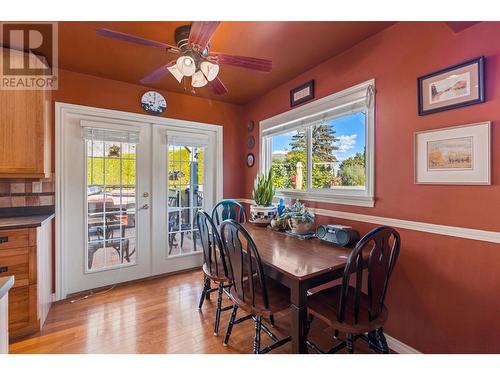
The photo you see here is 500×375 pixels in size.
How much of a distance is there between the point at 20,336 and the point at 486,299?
316 centimetres

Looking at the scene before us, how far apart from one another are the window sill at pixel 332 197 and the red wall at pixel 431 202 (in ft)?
0.19

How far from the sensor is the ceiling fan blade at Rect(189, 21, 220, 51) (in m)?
1.19

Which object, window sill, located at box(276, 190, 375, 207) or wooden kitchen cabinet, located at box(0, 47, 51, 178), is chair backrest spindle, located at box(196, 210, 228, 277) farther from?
wooden kitchen cabinet, located at box(0, 47, 51, 178)

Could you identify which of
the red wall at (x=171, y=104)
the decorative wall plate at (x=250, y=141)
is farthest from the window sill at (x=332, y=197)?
the red wall at (x=171, y=104)

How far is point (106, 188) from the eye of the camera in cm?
264

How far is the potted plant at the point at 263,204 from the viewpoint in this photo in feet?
8.15

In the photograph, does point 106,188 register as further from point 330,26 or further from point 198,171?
point 330,26

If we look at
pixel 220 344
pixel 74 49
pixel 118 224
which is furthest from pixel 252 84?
pixel 220 344

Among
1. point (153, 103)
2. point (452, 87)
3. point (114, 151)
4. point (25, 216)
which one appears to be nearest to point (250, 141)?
point (153, 103)

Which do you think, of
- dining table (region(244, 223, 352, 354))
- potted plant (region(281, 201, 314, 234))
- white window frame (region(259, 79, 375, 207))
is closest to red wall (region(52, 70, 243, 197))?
white window frame (region(259, 79, 375, 207))

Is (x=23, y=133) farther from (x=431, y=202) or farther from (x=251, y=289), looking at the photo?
(x=431, y=202)

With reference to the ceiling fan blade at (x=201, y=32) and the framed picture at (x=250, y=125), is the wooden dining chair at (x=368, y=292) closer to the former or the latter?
the ceiling fan blade at (x=201, y=32)

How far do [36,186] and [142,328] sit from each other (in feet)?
5.61
